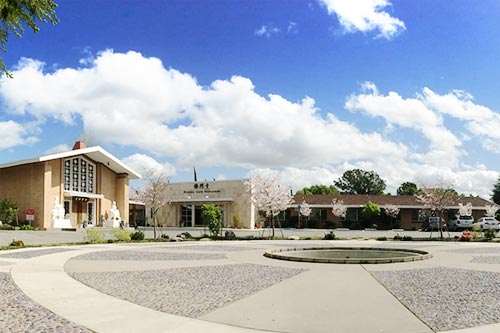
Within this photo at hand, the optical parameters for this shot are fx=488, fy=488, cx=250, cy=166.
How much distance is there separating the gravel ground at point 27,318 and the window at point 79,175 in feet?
114

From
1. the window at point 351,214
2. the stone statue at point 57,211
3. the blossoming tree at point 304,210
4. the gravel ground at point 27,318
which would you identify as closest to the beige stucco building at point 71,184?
the stone statue at point 57,211

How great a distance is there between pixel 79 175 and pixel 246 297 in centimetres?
3786

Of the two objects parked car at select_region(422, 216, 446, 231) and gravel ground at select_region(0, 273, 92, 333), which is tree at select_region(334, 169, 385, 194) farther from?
gravel ground at select_region(0, 273, 92, 333)

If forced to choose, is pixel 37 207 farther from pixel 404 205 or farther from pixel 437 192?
pixel 404 205

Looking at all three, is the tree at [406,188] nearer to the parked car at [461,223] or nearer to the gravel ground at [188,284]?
the parked car at [461,223]

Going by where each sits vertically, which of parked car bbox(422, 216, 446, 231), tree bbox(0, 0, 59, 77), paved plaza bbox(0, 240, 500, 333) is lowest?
parked car bbox(422, 216, 446, 231)

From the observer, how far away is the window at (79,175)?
1662 inches

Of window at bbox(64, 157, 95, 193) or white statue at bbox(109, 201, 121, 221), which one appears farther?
white statue at bbox(109, 201, 121, 221)

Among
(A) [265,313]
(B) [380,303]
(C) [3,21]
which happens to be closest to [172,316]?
(A) [265,313]

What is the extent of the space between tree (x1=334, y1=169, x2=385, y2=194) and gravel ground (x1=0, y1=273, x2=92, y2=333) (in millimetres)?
100115

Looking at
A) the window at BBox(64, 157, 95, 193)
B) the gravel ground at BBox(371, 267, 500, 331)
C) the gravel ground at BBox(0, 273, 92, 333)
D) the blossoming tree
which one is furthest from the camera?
the blossoming tree

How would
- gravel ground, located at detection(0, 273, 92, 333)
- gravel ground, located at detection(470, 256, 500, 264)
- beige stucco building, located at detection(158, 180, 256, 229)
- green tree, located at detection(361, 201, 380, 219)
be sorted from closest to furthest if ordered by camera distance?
1. gravel ground, located at detection(0, 273, 92, 333)
2. gravel ground, located at detection(470, 256, 500, 264)
3. beige stucco building, located at detection(158, 180, 256, 229)
4. green tree, located at detection(361, 201, 380, 219)

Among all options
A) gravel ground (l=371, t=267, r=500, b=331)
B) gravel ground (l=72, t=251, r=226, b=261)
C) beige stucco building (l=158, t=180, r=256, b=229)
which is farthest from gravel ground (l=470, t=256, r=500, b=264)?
beige stucco building (l=158, t=180, r=256, b=229)

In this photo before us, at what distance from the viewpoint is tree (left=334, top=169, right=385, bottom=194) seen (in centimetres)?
10494
